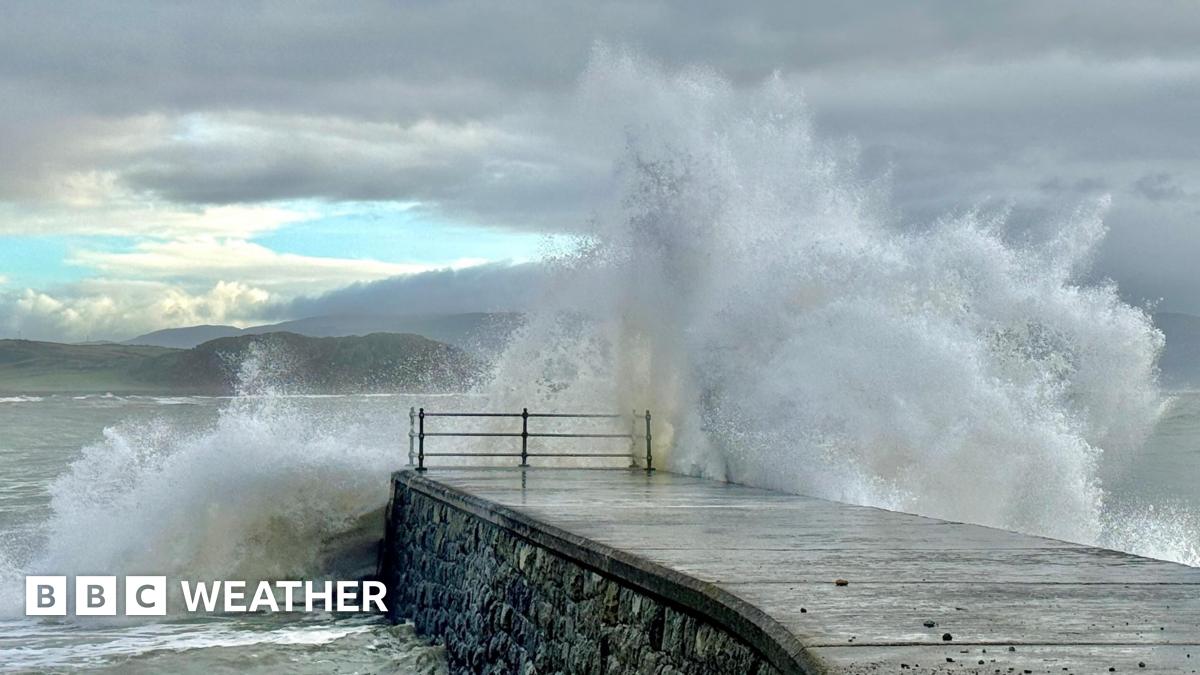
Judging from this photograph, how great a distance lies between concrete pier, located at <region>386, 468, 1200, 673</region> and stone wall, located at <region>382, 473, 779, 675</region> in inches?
3.3

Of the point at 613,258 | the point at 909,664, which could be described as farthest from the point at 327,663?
the point at 909,664

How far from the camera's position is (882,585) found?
717cm

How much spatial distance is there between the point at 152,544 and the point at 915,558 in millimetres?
12674

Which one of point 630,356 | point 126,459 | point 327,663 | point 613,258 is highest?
point 613,258

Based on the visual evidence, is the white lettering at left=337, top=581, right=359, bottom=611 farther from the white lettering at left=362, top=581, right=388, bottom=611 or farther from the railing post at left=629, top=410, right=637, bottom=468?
the railing post at left=629, top=410, right=637, bottom=468

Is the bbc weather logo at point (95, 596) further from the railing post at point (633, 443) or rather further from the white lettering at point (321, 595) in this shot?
the railing post at point (633, 443)

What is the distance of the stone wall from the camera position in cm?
705

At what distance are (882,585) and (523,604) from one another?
3921 millimetres

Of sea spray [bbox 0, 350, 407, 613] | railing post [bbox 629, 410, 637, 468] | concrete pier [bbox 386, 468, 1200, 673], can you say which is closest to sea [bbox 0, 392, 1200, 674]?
sea spray [bbox 0, 350, 407, 613]

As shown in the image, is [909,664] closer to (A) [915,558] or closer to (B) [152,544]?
(A) [915,558]

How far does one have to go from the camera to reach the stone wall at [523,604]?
705 centimetres

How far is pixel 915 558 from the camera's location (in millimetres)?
8312

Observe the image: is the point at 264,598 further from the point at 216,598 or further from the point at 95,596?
the point at 95,596

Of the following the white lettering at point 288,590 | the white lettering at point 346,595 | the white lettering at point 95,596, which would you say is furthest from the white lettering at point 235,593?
the white lettering at point 95,596
